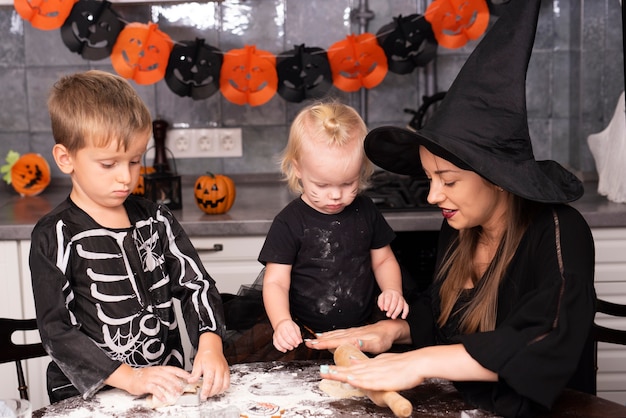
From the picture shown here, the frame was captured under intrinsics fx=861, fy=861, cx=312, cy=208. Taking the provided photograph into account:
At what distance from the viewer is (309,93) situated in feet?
9.40

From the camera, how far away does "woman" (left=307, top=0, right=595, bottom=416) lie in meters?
1.39

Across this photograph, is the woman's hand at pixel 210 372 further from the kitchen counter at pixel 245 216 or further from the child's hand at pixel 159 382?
the kitchen counter at pixel 245 216

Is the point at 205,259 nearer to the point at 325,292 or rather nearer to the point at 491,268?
the point at 325,292

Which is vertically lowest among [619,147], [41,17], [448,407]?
[448,407]

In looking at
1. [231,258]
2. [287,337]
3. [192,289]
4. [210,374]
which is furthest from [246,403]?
[231,258]

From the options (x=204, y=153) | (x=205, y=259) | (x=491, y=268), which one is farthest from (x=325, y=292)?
(x=204, y=153)

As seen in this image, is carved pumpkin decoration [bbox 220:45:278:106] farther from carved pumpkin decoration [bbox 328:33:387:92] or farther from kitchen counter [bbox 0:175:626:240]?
kitchen counter [bbox 0:175:626:240]

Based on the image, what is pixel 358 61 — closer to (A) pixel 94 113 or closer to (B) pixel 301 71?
(B) pixel 301 71

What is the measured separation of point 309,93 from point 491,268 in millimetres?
1361

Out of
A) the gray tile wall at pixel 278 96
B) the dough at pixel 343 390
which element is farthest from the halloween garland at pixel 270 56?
the dough at pixel 343 390

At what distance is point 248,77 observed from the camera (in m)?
2.81

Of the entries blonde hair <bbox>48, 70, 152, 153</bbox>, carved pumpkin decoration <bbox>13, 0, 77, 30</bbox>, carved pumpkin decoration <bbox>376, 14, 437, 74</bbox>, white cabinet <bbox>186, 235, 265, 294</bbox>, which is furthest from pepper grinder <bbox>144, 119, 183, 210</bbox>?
blonde hair <bbox>48, 70, 152, 153</bbox>

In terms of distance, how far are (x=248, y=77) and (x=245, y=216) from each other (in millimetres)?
522

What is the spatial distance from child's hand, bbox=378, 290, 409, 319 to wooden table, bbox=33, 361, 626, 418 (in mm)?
209
